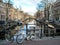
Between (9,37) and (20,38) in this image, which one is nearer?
(20,38)

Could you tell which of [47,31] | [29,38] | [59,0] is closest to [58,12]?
[59,0]

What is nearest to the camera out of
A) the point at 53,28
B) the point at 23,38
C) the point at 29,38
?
the point at 23,38

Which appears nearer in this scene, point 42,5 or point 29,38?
point 29,38

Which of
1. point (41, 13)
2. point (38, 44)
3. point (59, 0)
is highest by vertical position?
point (59, 0)

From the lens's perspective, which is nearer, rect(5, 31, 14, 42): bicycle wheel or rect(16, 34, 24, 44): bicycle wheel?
rect(16, 34, 24, 44): bicycle wheel

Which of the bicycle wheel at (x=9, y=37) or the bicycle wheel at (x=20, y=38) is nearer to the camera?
the bicycle wheel at (x=20, y=38)

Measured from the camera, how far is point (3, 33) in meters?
7.77

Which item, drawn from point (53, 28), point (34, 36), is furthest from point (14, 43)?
point (53, 28)

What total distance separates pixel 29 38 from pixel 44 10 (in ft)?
53.2

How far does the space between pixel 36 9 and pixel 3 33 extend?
1741 centimetres

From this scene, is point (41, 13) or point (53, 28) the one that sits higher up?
point (41, 13)

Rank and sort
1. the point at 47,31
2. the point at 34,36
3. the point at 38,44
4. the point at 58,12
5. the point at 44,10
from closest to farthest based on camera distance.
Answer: the point at 38,44 < the point at 34,36 < the point at 47,31 < the point at 44,10 < the point at 58,12

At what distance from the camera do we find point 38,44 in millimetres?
6312

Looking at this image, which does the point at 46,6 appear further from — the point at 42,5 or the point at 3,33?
the point at 3,33
